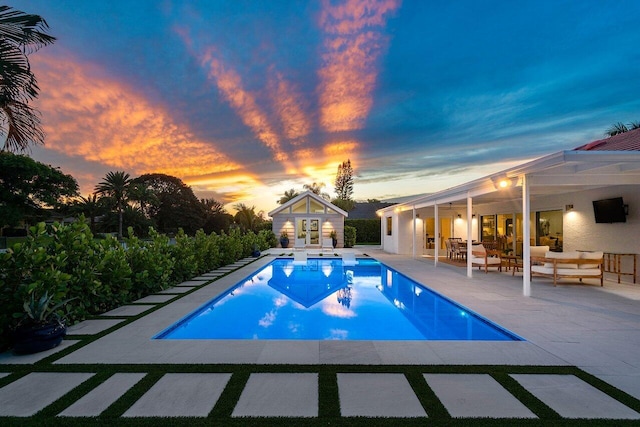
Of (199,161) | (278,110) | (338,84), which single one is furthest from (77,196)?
(338,84)

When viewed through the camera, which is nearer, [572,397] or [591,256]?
[572,397]

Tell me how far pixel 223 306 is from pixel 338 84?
417 inches

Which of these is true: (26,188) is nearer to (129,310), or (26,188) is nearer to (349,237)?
(349,237)

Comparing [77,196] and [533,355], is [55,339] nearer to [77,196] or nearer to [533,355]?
[533,355]

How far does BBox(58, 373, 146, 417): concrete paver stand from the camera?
279 cm

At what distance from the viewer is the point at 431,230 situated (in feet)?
72.7

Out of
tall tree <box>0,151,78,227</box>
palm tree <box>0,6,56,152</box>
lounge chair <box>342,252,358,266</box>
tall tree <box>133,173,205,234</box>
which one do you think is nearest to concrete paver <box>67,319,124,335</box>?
palm tree <box>0,6,56,152</box>

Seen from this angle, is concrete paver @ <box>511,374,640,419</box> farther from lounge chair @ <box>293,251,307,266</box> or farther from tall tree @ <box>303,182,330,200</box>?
tall tree @ <box>303,182,330,200</box>

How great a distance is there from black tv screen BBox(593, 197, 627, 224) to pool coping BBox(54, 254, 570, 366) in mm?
7417

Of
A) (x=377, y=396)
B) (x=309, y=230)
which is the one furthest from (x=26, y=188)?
(x=377, y=396)

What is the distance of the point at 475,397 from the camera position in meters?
3.06

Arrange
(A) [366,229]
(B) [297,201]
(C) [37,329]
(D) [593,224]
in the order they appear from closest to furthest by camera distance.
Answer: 1. (C) [37,329]
2. (D) [593,224]
3. (B) [297,201]
4. (A) [366,229]

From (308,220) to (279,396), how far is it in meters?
20.5

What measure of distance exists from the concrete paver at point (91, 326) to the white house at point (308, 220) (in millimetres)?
Result: 17653
